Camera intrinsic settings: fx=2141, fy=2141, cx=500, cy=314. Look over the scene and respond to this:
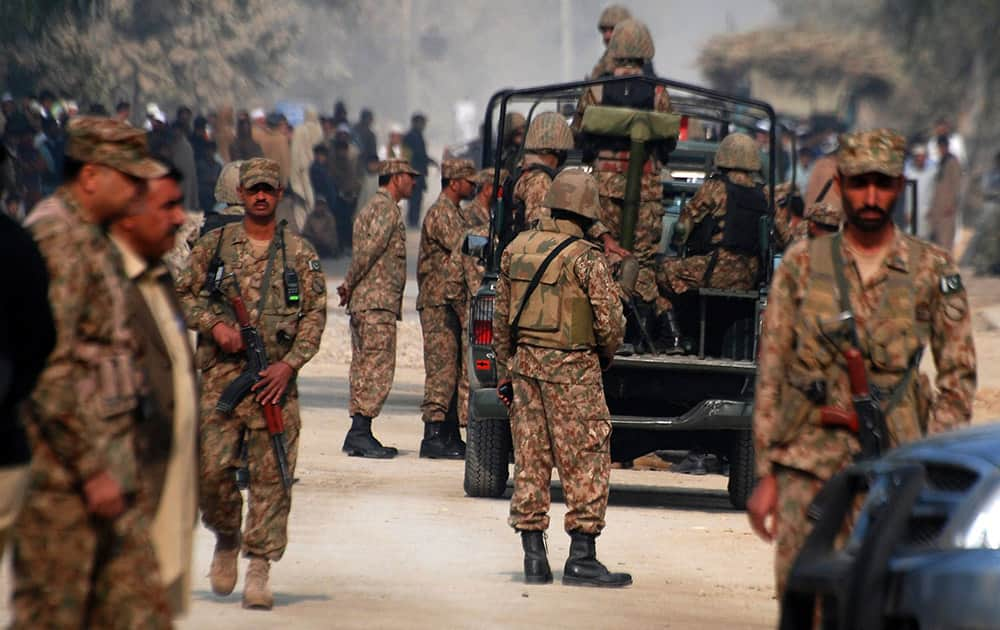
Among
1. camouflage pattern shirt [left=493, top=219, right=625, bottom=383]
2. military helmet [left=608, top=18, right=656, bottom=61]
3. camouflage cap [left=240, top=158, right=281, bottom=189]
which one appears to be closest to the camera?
camouflage cap [left=240, top=158, right=281, bottom=189]

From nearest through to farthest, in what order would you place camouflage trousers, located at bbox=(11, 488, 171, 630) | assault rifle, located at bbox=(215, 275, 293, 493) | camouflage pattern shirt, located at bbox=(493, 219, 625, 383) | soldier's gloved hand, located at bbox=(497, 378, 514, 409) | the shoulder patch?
camouflage trousers, located at bbox=(11, 488, 171, 630) < the shoulder patch < assault rifle, located at bbox=(215, 275, 293, 493) < camouflage pattern shirt, located at bbox=(493, 219, 625, 383) < soldier's gloved hand, located at bbox=(497, 378, 514, 409)

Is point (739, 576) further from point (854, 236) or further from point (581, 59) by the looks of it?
point (581, 59)

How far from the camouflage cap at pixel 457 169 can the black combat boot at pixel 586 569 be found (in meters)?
5.16

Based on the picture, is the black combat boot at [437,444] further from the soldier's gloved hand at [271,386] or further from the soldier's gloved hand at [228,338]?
the soldier's gloved hand at [271,386]

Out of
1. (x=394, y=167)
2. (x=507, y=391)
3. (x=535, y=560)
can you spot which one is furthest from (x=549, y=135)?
(x=535, y=560)

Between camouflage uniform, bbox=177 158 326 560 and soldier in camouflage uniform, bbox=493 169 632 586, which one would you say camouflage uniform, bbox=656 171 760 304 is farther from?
camouflage uniform, bbox=177 158 326 560

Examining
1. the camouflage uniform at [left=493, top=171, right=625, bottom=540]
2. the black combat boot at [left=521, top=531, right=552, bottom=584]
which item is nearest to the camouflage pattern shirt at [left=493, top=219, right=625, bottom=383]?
the camouflage uniform at [left=493, top=171, right=625, bottom=540]

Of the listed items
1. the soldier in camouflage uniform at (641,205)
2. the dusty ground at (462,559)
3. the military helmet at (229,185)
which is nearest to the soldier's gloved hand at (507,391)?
the dusty ground at (462,559)

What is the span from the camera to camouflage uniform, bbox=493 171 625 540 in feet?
30.8

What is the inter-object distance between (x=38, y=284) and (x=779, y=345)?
221 centimetres

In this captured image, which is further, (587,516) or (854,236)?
(587,516)

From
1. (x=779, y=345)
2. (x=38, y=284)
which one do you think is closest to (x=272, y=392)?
(x=779, y=345)

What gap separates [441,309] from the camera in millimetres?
14180

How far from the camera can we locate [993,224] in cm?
3306
